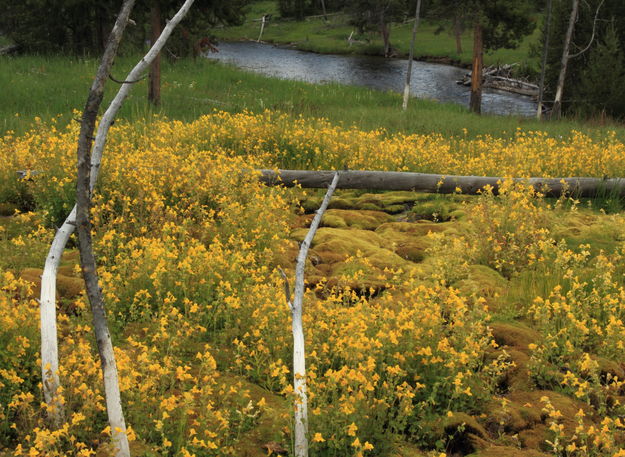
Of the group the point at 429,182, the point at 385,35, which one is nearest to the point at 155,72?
the point at 429,182

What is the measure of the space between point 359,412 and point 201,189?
464cm

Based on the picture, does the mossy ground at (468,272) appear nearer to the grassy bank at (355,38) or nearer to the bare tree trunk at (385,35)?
the grassy bank at (355,38)

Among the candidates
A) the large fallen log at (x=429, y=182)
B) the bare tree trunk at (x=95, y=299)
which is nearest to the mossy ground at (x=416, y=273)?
the large fallen log at (x=429, y=182)

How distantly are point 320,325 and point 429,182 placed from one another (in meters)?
5.49

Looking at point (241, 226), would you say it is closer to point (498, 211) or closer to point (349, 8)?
point (498, 211)

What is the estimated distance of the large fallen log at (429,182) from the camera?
9359 millimetres

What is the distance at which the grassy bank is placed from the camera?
152 feet

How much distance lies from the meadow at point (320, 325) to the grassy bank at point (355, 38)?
35.8m

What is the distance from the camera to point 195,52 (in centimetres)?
2638

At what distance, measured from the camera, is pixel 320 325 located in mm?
4590

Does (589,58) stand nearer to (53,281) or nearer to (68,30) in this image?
(68,30)

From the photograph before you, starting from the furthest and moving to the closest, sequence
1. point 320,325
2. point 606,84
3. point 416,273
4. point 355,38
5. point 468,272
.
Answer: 1. point 355,38
2. point 606,84
3. point 416,273
4. point 468,272
5. point 320,325

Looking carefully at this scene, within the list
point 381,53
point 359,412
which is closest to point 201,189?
point 359,412

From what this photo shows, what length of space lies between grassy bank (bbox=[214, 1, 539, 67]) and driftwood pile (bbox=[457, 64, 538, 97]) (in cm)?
195
